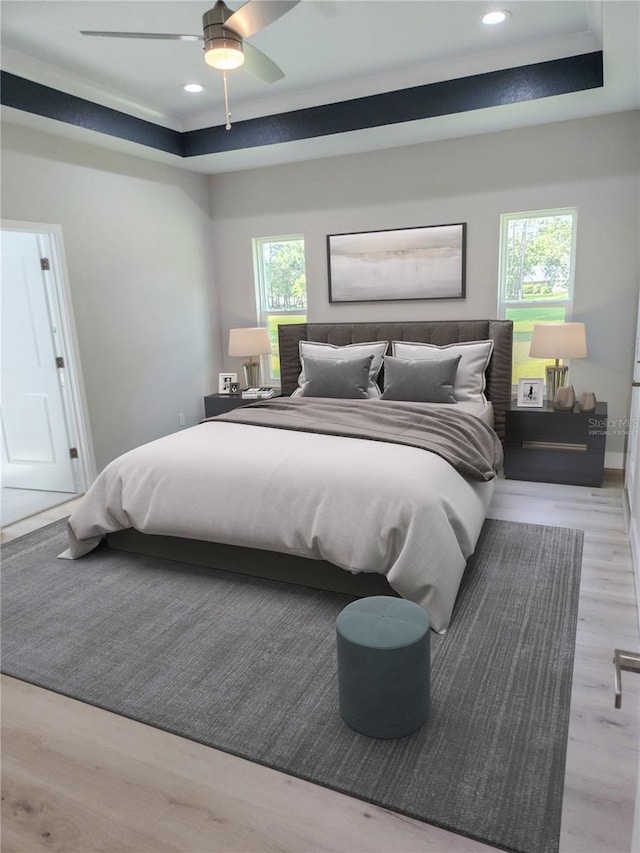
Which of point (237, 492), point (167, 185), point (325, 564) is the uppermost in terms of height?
point (167, 185)

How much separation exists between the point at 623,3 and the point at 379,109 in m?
2.00

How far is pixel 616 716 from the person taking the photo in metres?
1.98

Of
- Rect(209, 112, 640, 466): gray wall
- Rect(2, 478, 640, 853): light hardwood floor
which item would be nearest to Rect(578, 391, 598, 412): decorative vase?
Rect(209, 112, 640, 466): gray wall

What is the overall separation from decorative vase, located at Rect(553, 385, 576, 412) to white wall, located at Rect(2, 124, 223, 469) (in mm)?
3330

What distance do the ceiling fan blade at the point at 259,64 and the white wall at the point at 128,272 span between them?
2.00 m

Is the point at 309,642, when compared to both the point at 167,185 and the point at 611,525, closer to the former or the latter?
the point at 611,525

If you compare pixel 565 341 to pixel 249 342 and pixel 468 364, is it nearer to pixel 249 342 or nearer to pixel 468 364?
pixel 468 364

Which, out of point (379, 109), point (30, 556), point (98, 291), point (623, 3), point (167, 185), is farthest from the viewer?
point (167, 185)

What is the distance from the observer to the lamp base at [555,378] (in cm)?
439

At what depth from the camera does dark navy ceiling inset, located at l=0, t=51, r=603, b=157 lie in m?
3.55

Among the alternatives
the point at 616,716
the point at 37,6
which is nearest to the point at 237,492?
the point at 616,716

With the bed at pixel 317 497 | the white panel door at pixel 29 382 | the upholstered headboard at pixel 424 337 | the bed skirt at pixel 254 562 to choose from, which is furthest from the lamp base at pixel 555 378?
the white panel door at pixel 29 382

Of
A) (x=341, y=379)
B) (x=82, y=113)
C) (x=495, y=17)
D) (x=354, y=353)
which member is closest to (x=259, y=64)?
(x=495, y=17)

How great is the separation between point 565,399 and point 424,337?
4.10 ft
